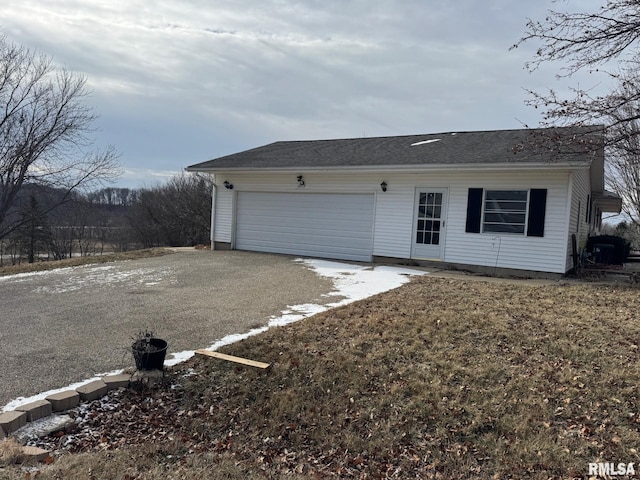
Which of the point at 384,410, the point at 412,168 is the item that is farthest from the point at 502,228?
the point at 384,410

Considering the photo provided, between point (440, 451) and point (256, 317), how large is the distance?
3.41 m

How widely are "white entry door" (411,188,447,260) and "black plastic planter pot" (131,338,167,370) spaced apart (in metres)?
8.21

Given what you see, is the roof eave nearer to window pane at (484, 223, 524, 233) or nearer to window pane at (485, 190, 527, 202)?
window pane at (485, 190, 527, 202)

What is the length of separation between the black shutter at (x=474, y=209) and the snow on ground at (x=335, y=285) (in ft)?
5.28

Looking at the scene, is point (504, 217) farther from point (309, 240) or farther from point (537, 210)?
point (309, 240)

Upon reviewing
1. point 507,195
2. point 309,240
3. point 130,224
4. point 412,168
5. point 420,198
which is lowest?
point 130,224

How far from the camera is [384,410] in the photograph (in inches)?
143

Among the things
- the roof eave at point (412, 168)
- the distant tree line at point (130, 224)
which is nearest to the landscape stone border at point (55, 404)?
the roof eave at point (412, 168)

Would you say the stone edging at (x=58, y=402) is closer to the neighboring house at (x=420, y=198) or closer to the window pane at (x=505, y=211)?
the neighboring house at (x=420, y=198)

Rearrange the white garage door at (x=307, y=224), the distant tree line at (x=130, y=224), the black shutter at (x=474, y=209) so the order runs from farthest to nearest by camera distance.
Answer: the distant tree line at (x=130, y=224) → the white garage door at (x=307, y=224) → the black shutter at (x=474, y=209)

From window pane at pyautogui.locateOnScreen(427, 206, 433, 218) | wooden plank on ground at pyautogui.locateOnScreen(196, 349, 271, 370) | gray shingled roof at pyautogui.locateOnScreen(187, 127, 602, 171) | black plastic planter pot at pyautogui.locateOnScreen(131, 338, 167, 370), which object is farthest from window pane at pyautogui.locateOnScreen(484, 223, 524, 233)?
black plastic planter pot at pyautogui.locateOnScreen(131, 338, 167, 370)

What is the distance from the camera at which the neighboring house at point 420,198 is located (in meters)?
9.54

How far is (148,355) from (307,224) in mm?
9021

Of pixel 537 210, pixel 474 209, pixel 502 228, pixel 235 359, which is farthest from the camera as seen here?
pixel 474 209
